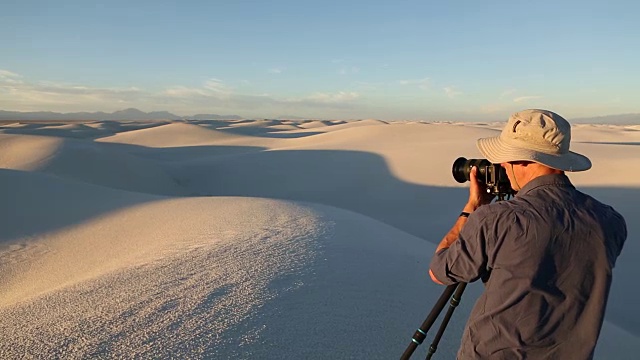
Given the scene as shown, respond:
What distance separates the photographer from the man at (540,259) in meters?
1.46

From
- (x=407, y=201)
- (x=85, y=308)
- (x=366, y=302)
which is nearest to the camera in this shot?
(x=85, y=308)

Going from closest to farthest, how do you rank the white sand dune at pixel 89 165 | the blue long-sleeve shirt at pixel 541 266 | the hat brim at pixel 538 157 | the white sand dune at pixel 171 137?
the blue long-sleeve shirt at pixel 541 266
the hat brim at pixel 538 157
the white sand dune at pixel 89 165
the white sand dune at pixel 171 137

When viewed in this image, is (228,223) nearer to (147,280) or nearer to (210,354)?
(147,280)

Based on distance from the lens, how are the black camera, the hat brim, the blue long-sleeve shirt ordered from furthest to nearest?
the black camera < the hat brim < the blue long-sleeve shirt

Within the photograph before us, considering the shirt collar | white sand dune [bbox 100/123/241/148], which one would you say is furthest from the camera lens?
white sand dune [bbox 100/123/241/148]

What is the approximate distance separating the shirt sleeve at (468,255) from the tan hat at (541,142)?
280 millimetres

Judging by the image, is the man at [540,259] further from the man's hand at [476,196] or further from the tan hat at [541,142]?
the man's hand at [476,196]

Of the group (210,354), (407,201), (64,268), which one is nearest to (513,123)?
(210,354)

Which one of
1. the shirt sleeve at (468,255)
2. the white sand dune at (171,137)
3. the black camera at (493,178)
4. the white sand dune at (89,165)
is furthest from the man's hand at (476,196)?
the white sand dune at (171,137)

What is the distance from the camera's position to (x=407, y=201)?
12695mm

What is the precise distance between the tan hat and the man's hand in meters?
0.16

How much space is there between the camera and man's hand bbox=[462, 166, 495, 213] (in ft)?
5.93

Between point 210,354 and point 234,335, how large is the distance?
9.2 inches

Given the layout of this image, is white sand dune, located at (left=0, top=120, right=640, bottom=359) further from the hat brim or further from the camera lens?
the hat brim
